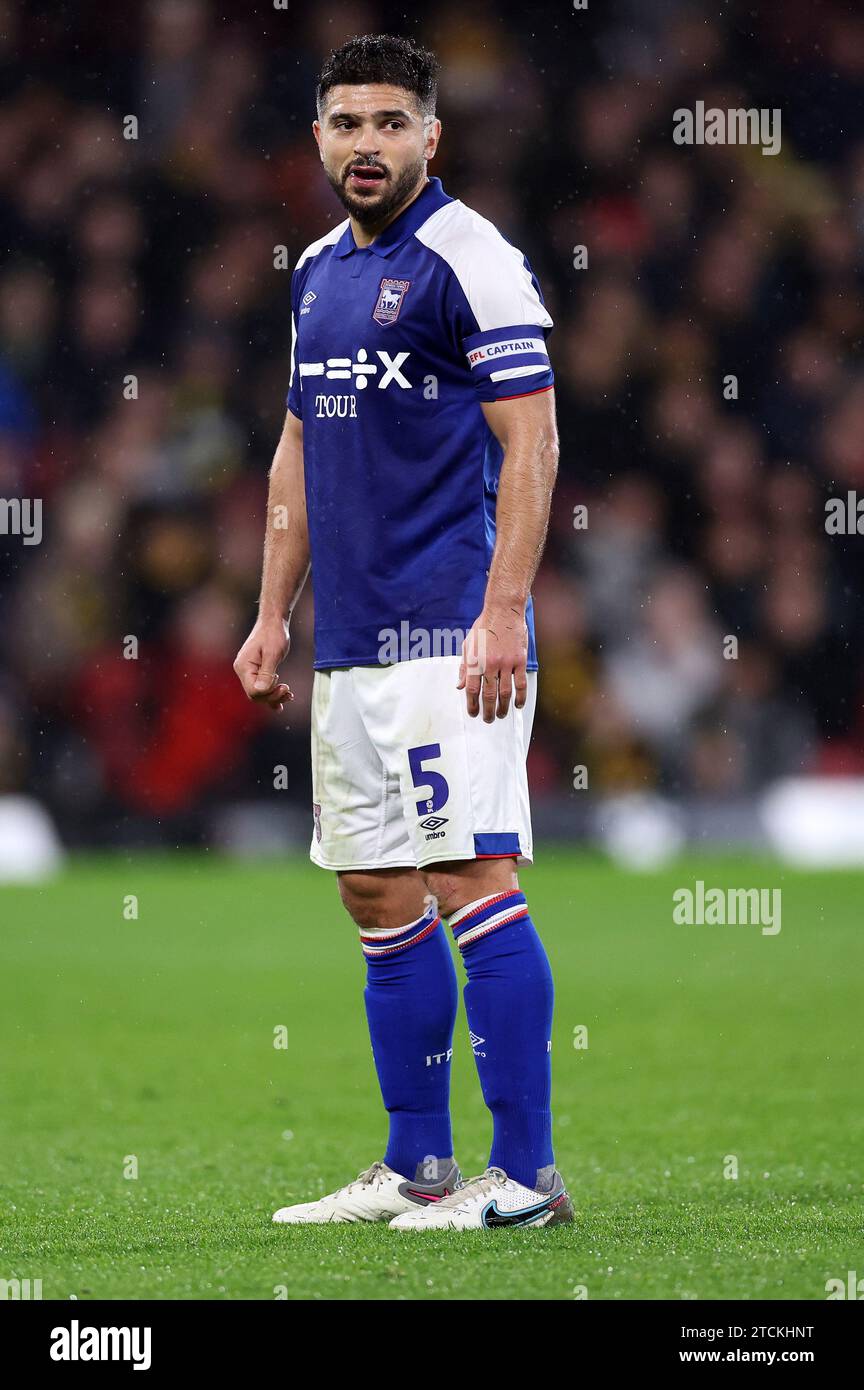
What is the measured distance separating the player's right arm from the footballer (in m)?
0.17

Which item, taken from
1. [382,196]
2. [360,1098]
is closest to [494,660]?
[382,196]

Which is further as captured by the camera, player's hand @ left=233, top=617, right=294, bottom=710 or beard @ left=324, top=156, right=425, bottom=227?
player's hand @ left=233, top=617, right=294, bottom=710

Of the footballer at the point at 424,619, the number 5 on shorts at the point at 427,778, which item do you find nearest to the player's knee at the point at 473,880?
the footballer at the point at 424,619

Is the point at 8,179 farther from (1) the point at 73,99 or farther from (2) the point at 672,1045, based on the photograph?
(2) the point at 672,1045

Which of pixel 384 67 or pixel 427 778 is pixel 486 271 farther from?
pixel 427 778

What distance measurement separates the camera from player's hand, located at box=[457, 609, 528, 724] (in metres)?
3.31

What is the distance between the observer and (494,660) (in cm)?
330

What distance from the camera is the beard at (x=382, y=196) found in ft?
11.5

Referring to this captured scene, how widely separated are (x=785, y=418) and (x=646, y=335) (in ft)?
3.21

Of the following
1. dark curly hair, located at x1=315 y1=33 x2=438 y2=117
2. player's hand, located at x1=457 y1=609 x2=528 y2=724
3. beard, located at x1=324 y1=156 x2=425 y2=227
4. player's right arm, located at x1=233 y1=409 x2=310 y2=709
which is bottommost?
player's hand, located at x1=457 y1=609 x2=528 y2=724

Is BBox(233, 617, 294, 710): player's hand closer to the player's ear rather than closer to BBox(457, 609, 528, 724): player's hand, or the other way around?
BBox(457, 609, 528, 724): player's hand

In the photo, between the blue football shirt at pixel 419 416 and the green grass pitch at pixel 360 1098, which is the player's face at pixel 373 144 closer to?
the blue football shirt at pixel 419 416

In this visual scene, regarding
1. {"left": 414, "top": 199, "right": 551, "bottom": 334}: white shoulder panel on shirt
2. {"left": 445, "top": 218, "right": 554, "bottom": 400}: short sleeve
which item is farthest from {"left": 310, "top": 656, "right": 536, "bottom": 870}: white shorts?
{"left": 414, "top": 199, "right": 551, "bottom": 334}: white shoulder panel on shirt

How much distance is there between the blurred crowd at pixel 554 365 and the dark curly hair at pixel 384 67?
7183 mm
